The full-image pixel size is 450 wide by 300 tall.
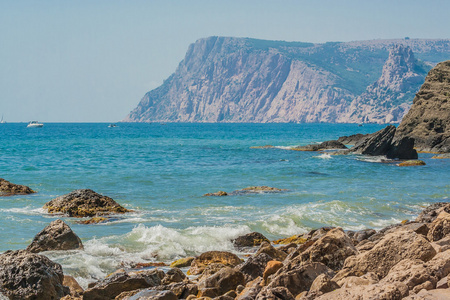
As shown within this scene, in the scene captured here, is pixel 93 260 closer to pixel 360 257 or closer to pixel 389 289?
pixel 360 257

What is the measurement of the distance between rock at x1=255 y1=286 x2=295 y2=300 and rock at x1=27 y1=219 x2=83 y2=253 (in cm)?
790

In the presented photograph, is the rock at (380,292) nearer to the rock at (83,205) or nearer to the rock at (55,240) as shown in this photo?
the rock at (55,240)

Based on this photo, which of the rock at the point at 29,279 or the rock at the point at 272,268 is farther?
the rock at the point at 272,268

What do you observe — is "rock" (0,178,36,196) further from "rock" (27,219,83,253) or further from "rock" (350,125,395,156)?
"rock" (350,125,395,156)

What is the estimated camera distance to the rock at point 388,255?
25.4 ft

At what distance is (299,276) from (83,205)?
543 inches

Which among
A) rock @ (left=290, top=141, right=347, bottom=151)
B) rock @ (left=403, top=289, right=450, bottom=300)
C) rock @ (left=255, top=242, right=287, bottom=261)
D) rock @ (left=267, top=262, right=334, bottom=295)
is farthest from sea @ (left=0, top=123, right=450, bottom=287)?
→ rock @ (left=290, top=141, right=347, bottom=151)

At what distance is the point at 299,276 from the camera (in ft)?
25.8

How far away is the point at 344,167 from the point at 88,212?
82.0 feet

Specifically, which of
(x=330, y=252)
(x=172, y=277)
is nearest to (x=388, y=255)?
(x=330, y=252)

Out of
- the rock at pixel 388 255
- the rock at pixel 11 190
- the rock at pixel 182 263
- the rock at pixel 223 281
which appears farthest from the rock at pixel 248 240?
the rock at pixel 11 190

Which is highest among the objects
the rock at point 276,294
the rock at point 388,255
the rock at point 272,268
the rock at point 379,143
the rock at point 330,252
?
the rock at point 388,255

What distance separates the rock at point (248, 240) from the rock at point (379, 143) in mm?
36795

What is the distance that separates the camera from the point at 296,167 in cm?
3994
